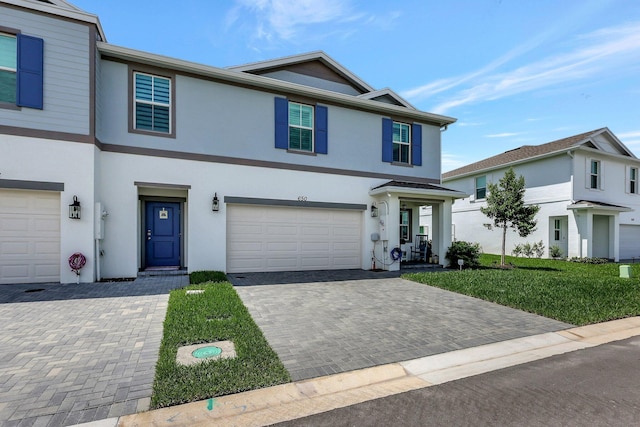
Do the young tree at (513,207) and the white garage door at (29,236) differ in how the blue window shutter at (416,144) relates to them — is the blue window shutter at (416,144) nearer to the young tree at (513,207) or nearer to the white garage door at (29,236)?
the young tree at (513,207)

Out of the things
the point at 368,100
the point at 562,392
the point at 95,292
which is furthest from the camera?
the point at 368,100

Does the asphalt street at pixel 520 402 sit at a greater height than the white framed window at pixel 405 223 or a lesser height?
lesser

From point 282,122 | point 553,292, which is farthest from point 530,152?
point 282,122

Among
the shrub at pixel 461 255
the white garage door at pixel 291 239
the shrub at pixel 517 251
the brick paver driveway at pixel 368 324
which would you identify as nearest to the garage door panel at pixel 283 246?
the white garage door at pixel 291 239

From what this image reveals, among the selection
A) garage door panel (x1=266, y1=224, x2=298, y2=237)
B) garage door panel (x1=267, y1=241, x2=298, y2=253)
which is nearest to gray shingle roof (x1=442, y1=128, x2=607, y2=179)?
garage door panel (x1=266, y1=224, x2=298, y2=237)

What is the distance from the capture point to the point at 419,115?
1277 cm

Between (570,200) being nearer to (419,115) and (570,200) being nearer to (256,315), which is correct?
(419,115)

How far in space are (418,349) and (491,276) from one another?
6.74 meters

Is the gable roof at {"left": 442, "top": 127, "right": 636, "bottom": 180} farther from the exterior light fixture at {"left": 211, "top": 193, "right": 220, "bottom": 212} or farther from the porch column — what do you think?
the exterior light fixture at {"left": 211, "top": 193, "right": 220, "bottom": 212}

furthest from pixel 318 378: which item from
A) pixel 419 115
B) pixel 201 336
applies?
pixel 419 115

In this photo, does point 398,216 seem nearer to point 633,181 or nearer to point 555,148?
point 555,148

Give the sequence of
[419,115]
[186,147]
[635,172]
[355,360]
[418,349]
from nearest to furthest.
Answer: [355,360]
[418,349]
[186,147]
[419,115]
[635,172]

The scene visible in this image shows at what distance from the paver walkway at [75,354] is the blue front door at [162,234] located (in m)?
2.76

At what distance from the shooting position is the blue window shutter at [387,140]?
1224 cm
